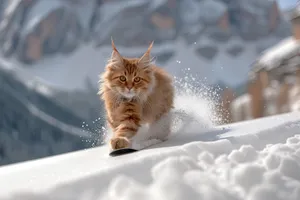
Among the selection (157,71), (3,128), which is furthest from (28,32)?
(157,71)

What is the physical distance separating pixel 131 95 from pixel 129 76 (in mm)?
116

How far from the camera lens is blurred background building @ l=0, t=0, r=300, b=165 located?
23.2 metres

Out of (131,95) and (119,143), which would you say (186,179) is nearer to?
(119,143)

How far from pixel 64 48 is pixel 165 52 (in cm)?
947

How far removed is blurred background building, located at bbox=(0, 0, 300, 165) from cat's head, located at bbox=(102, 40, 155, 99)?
20471 mm

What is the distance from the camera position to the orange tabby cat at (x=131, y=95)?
6.41ft

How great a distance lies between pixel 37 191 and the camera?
0.93m

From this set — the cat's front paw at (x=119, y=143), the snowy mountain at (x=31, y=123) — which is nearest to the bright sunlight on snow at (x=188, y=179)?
the cat's front paw at (x=119, y=143)

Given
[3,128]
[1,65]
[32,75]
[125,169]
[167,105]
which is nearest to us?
[125,169]

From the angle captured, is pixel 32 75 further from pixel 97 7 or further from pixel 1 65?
pixel 97 7

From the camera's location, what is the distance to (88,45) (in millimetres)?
31281

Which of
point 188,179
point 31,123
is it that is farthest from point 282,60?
point 31,123

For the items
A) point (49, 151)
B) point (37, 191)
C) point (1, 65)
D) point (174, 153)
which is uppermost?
point (1, 65)

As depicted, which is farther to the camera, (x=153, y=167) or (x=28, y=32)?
(x=28, y=32)
